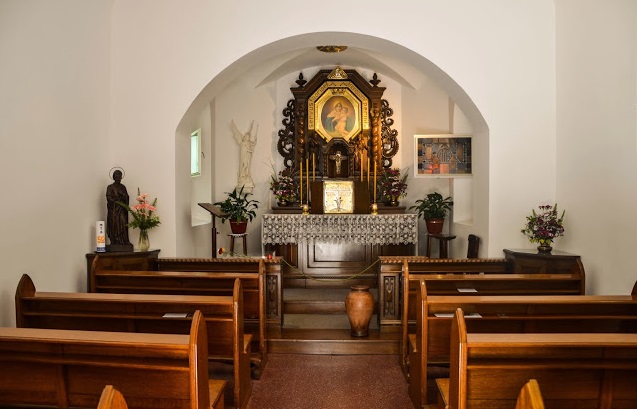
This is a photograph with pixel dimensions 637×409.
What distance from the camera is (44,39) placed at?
5648mm

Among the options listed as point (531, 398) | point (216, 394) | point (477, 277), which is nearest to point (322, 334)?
point (477, 277)

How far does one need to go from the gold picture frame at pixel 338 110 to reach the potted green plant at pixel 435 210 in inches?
90.8

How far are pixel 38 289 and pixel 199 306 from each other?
2.20m

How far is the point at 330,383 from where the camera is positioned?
5.38 m

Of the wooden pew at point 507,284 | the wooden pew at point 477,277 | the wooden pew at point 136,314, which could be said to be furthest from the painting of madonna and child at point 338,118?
the wooden pew at point 136,314

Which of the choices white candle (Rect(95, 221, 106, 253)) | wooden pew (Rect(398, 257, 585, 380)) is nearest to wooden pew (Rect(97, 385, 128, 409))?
wooden pew (Rect(398, 257, 585, 380))

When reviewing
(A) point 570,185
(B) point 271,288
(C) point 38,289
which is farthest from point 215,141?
(A) point 570,185

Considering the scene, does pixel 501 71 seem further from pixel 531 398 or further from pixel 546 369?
pixel 531 398

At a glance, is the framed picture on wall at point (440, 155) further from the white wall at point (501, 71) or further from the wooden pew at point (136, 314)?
the wooden pew at point (136, 314)

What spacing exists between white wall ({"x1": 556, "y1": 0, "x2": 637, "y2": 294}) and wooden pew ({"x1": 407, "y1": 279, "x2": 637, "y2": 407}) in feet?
4.04

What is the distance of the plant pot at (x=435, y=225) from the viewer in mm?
10250

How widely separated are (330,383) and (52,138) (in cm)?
374

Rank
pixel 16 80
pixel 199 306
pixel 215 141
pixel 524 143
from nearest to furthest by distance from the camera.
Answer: pixel 199 306 → pixel 16 80 → pixel 524 143 → pixel 215 141

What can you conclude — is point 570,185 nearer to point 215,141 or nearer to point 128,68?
point 128,68
